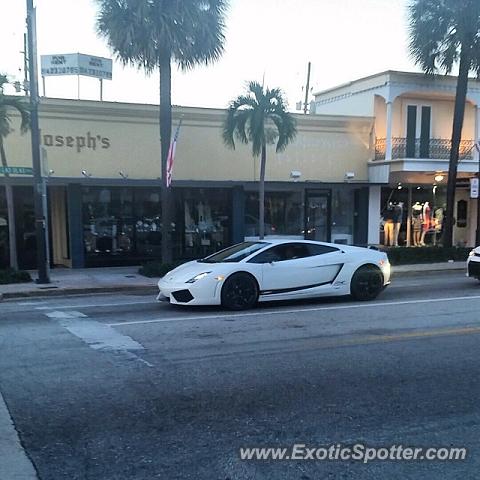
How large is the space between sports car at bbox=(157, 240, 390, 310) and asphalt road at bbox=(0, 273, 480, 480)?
0.49 m

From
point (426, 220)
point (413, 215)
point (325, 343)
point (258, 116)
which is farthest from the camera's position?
point (426, 220)

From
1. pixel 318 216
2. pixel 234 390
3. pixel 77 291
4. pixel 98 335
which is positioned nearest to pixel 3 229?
pixel 77 291

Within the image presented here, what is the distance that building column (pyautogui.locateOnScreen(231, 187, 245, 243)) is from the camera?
61.5 feet

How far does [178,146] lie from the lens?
17922 mm

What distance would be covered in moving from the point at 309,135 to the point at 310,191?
76.5 inches

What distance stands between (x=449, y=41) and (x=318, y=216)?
7.06m

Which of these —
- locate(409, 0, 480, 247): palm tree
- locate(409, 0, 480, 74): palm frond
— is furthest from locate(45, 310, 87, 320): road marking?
locate(409, 0, 480, 74): palm frond

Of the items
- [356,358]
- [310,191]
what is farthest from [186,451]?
[310,191]

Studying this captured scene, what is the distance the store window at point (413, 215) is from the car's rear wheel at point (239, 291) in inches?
515

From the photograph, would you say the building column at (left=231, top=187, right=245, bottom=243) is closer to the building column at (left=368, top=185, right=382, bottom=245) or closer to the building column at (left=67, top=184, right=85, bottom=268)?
the building column at (left=67, top=184, right=85, bottom=268)

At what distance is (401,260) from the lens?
59.7 feet

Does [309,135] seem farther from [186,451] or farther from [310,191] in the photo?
[186,451]

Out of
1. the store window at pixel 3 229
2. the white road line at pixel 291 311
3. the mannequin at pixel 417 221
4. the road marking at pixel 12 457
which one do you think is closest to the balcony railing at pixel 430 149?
the mannequin at pixel 417 221

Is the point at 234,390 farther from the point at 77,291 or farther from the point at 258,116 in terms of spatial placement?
the point at 258,116
